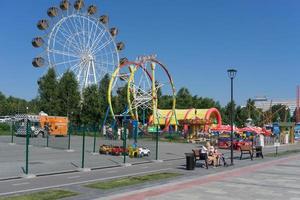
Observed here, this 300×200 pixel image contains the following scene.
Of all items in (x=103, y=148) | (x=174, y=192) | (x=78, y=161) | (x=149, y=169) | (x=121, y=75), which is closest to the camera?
(x=174, y=192)

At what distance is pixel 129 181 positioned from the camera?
17406 mm

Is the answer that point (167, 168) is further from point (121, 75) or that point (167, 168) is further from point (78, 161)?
point (121, 75)

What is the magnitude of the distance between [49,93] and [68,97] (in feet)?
11.4

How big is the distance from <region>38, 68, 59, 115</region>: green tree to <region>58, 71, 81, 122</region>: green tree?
75 cm

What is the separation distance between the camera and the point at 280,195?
585 inches

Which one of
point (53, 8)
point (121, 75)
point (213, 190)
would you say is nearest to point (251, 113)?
point (121, 75)

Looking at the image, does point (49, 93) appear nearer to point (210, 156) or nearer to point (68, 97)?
point (68, 97)

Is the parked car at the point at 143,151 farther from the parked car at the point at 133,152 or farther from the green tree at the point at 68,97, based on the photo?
the green tree at the point at 68,97

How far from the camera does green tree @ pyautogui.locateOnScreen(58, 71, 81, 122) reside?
7075 cm

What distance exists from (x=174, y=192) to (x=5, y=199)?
5.34m

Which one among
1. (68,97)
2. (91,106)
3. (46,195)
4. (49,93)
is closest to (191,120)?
(91,106)

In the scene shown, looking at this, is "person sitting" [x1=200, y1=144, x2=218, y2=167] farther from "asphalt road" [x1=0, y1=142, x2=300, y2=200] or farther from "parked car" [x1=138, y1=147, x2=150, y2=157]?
"parked car" [x1=138, y1=147, x2=150, y2=157]

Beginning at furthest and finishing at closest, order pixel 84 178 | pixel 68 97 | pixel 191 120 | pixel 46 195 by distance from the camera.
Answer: pixel 68 97
pixel 191 120
pixel 84 178
pixel 46 195

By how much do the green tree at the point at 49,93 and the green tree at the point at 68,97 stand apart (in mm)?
754
